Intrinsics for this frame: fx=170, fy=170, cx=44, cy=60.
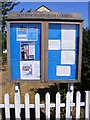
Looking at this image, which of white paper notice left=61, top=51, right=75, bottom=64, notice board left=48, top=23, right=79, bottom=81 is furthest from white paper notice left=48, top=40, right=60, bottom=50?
white paper notice left=61, top=51, right=75, bottom=64

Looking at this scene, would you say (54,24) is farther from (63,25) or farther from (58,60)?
(58,60)

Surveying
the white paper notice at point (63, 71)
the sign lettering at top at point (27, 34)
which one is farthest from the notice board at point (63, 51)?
the sign lettering at top at point (27, 34)

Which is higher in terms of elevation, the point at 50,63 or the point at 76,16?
the point at 76,16

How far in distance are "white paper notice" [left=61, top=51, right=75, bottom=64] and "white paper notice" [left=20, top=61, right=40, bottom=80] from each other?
0.40 metres

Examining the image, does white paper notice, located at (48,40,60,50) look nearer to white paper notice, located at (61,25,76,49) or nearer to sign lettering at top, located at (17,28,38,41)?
white paper notice, located at (61,25,76,49)

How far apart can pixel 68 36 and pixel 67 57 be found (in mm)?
326

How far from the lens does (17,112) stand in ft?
8.42

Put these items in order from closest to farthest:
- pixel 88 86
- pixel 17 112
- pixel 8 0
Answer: pixel 17 112 → pixel 88 86 → pixel 8 0

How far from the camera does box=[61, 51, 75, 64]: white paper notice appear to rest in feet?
8.72

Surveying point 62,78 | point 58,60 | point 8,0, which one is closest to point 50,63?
point 58,60

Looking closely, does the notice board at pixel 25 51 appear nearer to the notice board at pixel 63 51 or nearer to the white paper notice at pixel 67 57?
the notice board at pixel 63 51

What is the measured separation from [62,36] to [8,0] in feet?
47.5

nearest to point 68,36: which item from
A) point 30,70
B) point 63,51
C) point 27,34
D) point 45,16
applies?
point 63,51

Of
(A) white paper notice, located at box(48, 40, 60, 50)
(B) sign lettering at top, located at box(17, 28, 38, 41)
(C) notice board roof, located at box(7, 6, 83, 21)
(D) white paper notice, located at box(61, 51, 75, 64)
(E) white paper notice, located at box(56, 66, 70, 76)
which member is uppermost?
(C) notice board roof, located at box(7, 6, 83, 21)
